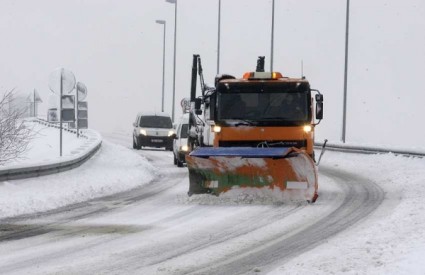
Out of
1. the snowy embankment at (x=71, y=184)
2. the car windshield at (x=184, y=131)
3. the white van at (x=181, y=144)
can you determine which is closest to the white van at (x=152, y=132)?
the white van at (x=181, y=144)

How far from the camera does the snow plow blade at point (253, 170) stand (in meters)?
13.9

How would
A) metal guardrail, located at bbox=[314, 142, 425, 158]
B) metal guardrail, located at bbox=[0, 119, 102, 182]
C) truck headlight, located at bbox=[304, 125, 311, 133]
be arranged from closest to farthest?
metal guardrail, located at bbox=[0, 119, 102, 182] → truck headlight, located at bbox=[304, 125, 311, 133] → metal guardrail, located at bbox=[314, 142, 425, 158]

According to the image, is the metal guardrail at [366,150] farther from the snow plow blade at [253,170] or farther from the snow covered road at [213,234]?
the snow plow blade at [253,170]

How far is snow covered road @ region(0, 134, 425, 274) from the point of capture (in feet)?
A: 26.0

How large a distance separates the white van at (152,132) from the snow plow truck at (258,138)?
19.1 meters

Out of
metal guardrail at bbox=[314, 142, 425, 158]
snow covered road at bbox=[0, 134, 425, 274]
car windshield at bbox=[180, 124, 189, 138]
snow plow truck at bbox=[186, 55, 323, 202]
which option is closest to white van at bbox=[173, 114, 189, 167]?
car windshield at bbox=[180, 124, 189, 138]

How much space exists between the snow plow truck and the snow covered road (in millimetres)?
370

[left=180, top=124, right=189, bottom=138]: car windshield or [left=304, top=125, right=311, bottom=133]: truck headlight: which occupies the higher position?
[left=304, top=125, right=311, bottom=133]: truck headlight

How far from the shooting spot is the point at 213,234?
10250 millimetres

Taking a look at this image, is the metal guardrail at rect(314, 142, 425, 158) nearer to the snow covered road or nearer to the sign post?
the snow covered road

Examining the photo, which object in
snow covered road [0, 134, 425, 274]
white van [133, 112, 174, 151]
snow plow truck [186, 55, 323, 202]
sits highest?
snow plow truck [186, 55, 323, 202]

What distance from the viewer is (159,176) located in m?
21.5

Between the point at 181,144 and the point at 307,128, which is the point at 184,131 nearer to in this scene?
the point at 181,144

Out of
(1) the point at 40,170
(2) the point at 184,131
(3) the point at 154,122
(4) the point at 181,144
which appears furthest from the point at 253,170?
(3) the point at 154,122
